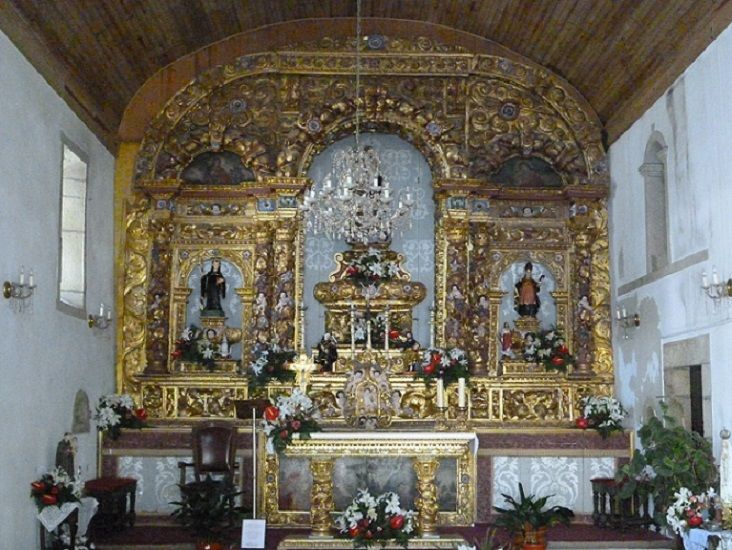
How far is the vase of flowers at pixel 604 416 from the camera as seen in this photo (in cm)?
1527

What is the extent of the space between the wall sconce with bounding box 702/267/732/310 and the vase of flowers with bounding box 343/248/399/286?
5.62 metres

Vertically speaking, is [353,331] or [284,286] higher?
[284,286]

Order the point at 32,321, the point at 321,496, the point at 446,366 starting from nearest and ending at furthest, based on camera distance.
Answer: the point at 32,321 → the point at 321,496 → the point at 446,366

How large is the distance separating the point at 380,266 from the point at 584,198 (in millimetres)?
3188

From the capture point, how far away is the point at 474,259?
16719 millimetres

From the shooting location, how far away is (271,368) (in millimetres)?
15734

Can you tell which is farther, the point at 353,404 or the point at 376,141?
the point at 376,141

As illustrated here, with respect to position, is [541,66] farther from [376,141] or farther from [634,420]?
[634,420]

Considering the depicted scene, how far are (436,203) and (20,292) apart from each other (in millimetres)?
7361

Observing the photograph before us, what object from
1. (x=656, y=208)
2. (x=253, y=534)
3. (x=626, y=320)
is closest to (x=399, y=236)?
(x=626, y=320)

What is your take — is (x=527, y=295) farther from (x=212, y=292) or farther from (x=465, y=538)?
(x=212, y=292)

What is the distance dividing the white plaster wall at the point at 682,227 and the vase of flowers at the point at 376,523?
3493mm

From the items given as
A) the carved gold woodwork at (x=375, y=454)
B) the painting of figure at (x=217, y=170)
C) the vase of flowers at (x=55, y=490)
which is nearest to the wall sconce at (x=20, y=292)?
the vase of flowers at (x=55, y=490)

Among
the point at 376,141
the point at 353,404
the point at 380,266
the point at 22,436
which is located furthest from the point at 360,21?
the point at 22,436
